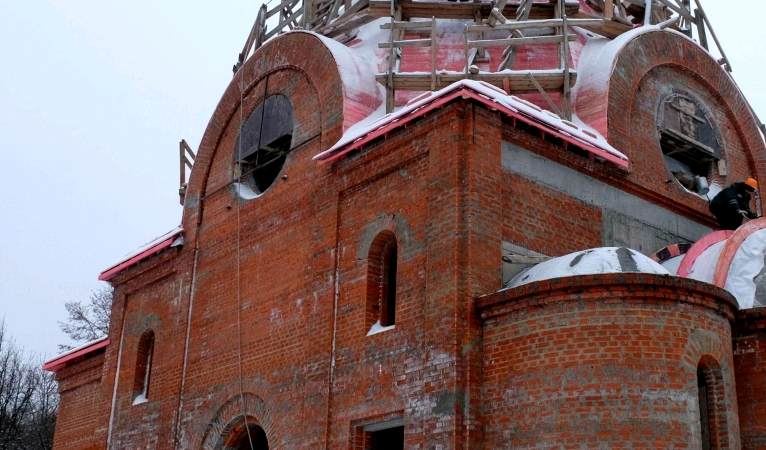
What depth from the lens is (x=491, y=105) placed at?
41.2 ft

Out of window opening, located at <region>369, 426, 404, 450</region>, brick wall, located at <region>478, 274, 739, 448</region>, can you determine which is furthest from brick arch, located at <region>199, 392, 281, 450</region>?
brick wall, located at <region>478, 274, 739, 448</region>

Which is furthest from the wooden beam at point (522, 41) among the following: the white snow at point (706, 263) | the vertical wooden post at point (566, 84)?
the white snow at point (706, 263)

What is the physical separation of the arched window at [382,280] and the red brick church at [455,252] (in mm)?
32

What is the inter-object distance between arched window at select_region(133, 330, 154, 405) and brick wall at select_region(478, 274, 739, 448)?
8.72m

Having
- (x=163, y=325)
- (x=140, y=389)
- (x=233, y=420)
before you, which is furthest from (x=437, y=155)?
(x=140, y=389)

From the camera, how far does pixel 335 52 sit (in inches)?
609

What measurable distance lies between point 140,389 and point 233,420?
12.5ft

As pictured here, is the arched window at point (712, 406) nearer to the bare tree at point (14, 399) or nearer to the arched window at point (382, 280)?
the arched window at point (382, 280)

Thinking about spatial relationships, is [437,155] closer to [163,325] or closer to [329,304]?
[329,304]

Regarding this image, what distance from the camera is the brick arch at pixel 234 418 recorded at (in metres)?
14.3

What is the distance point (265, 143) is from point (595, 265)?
7.19 meters

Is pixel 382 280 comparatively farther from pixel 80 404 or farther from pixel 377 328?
pixel 80 404

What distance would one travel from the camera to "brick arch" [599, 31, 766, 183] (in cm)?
1464

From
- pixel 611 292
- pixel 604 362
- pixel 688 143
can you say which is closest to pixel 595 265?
pixel 611 292
